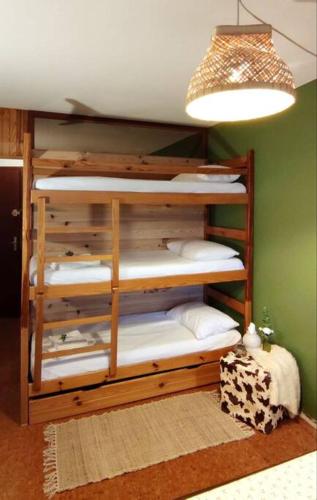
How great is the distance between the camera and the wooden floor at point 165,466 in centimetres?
182

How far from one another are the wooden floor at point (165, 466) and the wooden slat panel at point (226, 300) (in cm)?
98

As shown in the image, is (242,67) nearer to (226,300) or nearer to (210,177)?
(210,177)

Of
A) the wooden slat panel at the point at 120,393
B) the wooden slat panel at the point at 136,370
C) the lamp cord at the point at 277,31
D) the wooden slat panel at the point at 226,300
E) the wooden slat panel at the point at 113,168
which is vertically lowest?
the wooden slat panel at the point at 120,393

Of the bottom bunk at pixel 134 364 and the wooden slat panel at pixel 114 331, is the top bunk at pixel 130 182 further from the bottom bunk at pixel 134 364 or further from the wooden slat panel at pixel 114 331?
the bottom bunk at pixel 134 364

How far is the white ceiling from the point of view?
148 cm

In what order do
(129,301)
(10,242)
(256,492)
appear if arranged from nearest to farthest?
(256,492), (129,301), (10,242)

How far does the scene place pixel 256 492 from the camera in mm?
1120

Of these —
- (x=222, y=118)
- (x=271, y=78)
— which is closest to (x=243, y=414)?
(x=222, y=118)

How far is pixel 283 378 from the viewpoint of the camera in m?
2.30

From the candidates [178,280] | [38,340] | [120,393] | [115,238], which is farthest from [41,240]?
[120,393]

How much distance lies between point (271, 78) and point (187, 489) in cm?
197

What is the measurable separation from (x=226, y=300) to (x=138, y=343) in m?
1.01

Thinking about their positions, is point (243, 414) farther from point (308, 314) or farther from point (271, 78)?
point (271, 78)

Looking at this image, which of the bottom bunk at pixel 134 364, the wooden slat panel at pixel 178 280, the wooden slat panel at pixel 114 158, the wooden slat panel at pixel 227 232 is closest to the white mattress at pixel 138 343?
the bottom bunk at pixel 134 364
